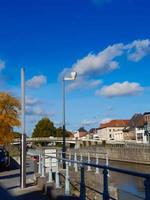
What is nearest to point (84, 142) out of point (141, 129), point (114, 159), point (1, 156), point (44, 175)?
point (141, 129)

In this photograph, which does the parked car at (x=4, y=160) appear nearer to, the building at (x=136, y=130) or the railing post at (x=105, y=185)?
the railing post at (x=105, y=185)

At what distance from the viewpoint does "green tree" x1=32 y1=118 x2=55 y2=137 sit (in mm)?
141750

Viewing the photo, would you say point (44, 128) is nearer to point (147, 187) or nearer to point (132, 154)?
point (132, 154)

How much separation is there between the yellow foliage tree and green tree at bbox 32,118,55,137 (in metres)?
70.3

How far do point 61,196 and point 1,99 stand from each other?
58.8 metres

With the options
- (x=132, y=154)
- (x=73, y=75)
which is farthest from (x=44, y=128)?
(x=73, y=75)

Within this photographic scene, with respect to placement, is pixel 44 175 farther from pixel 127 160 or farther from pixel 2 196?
pixel 127 160

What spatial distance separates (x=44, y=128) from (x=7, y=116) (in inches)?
3034

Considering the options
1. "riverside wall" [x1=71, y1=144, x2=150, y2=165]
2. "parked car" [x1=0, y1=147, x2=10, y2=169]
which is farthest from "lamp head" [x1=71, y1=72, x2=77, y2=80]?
"riverside wall" [x1=71, y1=144, x2=150, y2=165]

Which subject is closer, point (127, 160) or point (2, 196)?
point (2, 196)

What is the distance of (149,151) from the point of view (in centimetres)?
6988

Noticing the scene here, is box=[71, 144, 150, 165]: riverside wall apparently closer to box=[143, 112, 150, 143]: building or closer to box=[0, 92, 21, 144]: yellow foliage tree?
box=[0, 92, 21, 144]: yellow foliage tree

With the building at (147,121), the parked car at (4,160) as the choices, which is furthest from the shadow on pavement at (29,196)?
the building at (147,121)

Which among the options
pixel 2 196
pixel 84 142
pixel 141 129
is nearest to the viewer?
pixel 2 196
